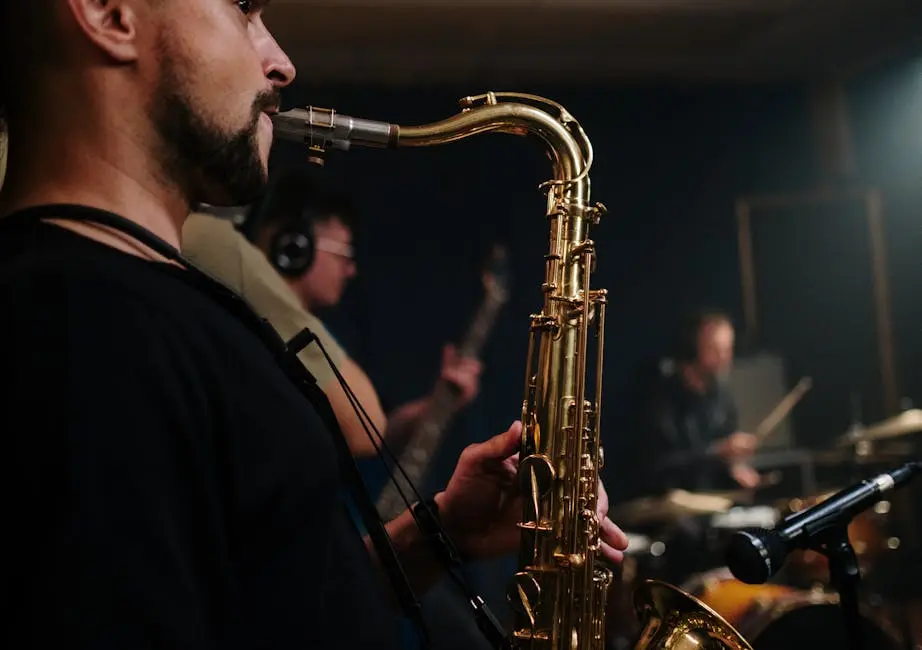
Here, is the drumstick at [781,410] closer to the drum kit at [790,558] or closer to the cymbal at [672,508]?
the drum kit at [790,558]

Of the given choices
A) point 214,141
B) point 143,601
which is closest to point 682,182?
point 214,141

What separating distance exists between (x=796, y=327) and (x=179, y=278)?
5.73 m

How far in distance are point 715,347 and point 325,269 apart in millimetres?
3328

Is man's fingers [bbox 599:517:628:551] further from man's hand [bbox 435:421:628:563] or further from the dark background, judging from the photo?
the dark background

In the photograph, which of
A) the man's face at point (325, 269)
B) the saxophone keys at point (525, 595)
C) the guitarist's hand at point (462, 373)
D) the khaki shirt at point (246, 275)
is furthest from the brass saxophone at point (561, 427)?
the guitarist's hand at point (462, 373)

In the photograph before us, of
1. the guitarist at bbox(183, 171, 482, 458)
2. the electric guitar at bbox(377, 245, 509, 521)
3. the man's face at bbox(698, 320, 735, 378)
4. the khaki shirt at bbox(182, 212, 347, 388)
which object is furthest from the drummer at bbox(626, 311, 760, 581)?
the khaki shirt at bbox(182, 212, 347, 388)

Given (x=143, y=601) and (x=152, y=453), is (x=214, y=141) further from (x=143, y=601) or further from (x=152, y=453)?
(x=143, y=601)

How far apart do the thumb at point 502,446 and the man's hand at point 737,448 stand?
4515 mm

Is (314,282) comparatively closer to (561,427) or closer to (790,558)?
(561,427)

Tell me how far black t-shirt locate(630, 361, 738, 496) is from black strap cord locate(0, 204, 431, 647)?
4.77 metres

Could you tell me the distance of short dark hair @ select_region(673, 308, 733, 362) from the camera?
605 centimetres

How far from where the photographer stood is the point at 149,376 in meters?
0.87

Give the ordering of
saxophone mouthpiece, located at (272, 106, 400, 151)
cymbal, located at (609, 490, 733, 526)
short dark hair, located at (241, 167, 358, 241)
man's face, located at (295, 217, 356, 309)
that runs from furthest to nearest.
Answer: cymbal, located at (609, 490, 733, 526) → man's face, located at (295, 217, 356, 309) → short dark hair, located at (241, 167, 358, 241) → saxophone mouthpiece, located at (272, 106, 400, 151)

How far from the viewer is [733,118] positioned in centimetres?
607
